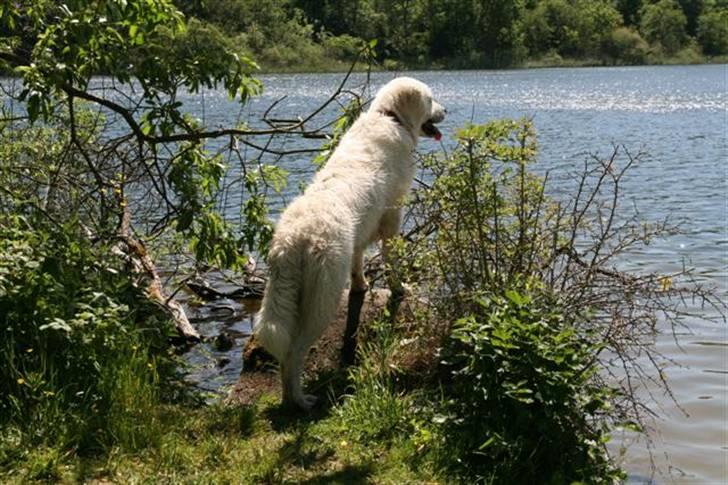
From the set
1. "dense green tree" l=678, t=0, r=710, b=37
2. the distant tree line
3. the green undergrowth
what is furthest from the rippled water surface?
"dense green tree" l=678, t=0, r=710, b=37

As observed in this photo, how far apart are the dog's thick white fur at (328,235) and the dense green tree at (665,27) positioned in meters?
106

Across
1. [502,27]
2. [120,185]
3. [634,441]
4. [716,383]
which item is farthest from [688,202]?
[502,27]

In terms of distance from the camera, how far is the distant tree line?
253 ft

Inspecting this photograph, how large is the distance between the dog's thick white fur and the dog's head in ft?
0.46

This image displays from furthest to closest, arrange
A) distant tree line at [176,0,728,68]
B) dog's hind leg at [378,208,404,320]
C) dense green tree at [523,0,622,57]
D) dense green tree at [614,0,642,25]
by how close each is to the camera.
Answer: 1. dense green tree at [614,0,642,25]
2. dense green tree at [523,0,622,57]
3. distant tree line at [176,0,728,68]
4. dog's hind leg at [378,208,404,320]

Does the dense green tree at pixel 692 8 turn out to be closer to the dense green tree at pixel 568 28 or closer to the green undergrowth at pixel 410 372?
the dense green tree at pixel 568 28

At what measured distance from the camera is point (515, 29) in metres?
96.6

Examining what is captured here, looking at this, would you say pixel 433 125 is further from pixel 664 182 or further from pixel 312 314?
pixel 664 182

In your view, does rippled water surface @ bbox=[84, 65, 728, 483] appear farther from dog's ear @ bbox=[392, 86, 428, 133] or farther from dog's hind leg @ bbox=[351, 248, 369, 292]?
dog's hind leg @ bbox=[351, 248, 369, 292]

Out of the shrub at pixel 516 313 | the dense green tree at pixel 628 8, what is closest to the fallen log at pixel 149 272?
the shrub at pixel 516 313

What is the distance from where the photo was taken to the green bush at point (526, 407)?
4406mm

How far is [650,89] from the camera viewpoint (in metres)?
48.3

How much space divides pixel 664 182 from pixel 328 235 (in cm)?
1364

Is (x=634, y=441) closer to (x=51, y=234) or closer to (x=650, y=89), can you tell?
(x=51, y=234)
